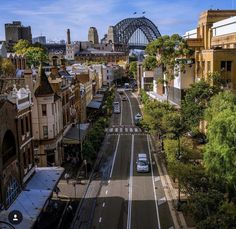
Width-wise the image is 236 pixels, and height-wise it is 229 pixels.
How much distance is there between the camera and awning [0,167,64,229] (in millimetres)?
34781

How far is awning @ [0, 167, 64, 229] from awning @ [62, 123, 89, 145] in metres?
19.2

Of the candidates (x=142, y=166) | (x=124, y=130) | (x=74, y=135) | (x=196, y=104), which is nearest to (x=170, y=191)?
(x=142, y=166)

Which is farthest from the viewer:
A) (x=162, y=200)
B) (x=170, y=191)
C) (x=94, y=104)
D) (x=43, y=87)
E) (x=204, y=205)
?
(x=94, y=104)

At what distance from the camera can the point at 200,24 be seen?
101m

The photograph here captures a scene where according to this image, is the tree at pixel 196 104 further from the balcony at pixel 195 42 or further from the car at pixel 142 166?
the balcony at pixel 195 42

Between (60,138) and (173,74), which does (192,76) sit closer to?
(173,74)

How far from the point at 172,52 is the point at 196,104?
72.5 ft

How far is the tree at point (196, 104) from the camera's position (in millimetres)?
68062

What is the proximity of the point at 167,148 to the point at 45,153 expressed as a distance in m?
18.1

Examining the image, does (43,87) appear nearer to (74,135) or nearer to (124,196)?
(74,135)

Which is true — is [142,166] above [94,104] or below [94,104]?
below

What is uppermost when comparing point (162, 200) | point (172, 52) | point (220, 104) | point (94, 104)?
point (172, 52)

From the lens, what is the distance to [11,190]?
129 ft

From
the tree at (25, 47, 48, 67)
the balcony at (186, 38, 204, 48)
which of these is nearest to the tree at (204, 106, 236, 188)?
the balcony at (186, 38, 204, 48)
